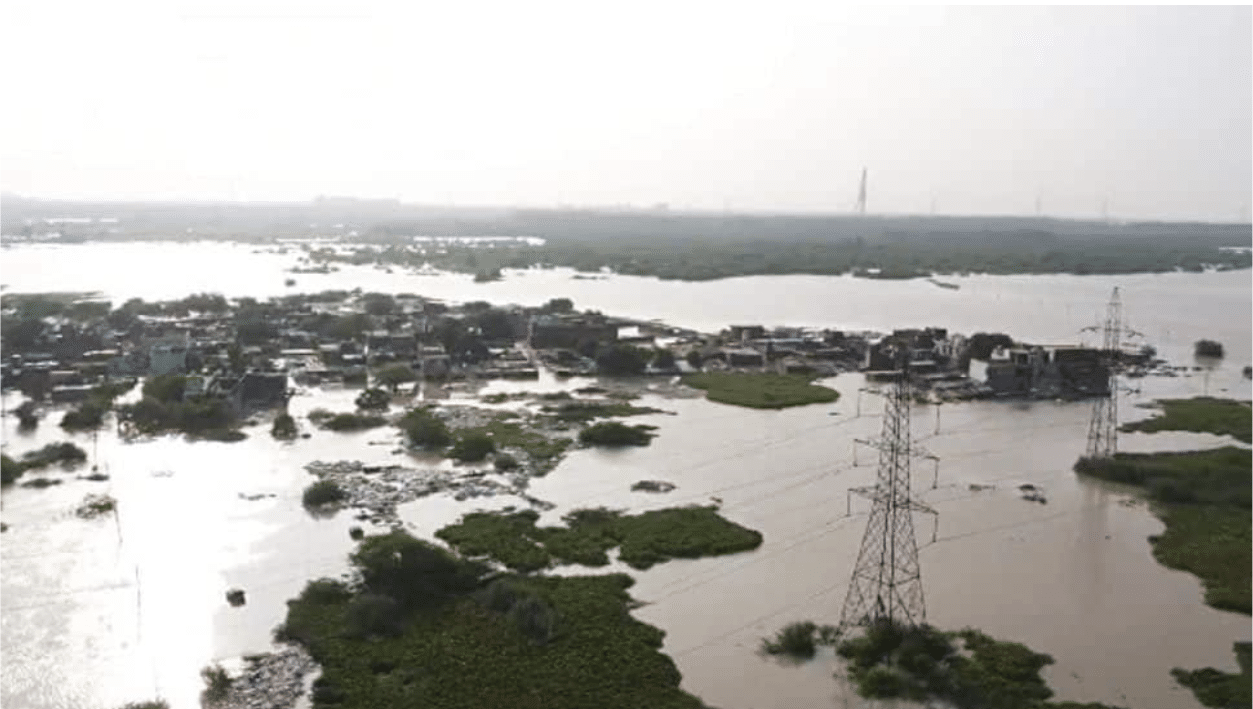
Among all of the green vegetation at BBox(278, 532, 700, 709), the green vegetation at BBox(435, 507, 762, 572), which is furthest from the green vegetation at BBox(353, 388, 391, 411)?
the green vegetation at BBox(278, 532, 700, 709)

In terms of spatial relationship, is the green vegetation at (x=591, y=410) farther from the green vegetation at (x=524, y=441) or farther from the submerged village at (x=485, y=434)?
the green vegetation at (x=524, y=441)

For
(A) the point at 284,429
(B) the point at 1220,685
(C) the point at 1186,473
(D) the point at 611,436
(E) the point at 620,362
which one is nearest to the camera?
(B) the point at 1220,685

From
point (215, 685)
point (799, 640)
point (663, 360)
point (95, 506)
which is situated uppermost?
point (663, 360)

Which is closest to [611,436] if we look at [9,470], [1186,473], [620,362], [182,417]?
[620,362]

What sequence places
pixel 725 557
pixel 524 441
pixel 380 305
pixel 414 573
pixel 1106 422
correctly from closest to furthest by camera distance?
pixel 414 573, pixel 725 557, pixel 524 441, pixel 1106 422, pixel 380 305

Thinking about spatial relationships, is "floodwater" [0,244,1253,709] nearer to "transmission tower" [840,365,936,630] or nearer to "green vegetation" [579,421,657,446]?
"transmission tower" [840,365,936,630]

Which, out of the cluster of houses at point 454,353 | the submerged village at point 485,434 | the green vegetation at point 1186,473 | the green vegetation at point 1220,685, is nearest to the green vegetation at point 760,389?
the submerged village at point 485,434

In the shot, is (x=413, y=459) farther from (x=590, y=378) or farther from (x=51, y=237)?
(x=51, y=237)

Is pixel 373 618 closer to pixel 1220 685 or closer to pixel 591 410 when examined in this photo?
pixel 1220 685
